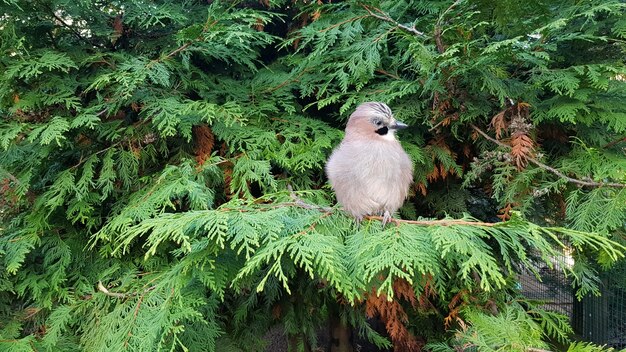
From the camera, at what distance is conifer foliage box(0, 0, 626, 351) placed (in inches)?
84.3

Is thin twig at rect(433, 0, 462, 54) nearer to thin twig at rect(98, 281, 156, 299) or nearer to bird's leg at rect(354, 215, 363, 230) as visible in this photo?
bird's leg at rect(354, 215, 363, 230)

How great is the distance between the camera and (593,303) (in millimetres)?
4062

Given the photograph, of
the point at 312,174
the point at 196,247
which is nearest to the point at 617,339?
the point at 312,174

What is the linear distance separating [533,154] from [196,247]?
1663mm

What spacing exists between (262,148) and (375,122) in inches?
30.8

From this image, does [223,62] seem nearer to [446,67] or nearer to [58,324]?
[446,67]

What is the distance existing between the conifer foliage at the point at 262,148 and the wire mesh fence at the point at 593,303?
41.5 inches

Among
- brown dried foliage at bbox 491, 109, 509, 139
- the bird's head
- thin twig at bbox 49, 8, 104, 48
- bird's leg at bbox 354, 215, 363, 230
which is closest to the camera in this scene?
bird's leg at bbox 354, 215, 363, 230

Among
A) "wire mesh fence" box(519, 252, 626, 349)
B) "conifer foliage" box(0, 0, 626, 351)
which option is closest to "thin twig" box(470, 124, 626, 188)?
"conifer foliage" box(0, 0, 626, 351)

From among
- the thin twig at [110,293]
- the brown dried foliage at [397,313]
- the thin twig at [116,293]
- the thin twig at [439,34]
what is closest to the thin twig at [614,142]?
the thin twig at [439,34]

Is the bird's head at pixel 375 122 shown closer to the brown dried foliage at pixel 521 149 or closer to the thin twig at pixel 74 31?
the brown dried foliage at pixel 521 149

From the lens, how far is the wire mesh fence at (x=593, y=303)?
3.66 meters

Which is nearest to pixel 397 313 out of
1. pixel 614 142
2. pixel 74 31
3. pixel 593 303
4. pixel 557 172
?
pixel 557 172

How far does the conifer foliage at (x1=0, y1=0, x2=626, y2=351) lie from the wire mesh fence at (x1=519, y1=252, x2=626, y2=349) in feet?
3.46
